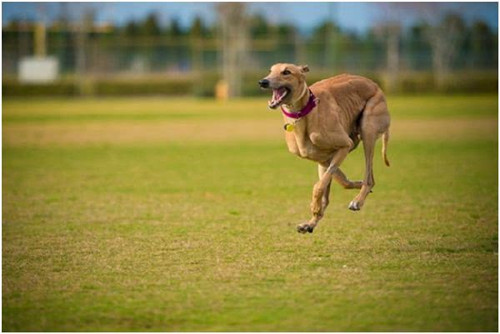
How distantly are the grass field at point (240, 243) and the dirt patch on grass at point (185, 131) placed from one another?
10.3 feet

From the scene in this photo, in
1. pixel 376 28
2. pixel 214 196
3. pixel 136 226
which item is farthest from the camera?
pixel 376 28

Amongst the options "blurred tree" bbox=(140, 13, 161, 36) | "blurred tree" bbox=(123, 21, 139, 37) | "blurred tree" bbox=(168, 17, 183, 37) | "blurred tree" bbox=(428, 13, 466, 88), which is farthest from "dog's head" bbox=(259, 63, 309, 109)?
"blurred tree" bbox=(123, 21, 139, 37)

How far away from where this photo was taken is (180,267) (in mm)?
9516

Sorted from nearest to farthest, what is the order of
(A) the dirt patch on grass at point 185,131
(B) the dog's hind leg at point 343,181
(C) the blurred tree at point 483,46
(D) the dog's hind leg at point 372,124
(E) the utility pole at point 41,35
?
(B) the dog's hind leg at point 343,181 < (D) the dog's hind leg at point 372,124 < (A) the dirt patch on grass at point 185,131 < (C) the blurred tree at point 483,46 < (E) the utility pole at point 41,35

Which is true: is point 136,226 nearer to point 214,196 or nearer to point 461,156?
point 214,196

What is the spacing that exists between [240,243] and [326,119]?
1.59 m

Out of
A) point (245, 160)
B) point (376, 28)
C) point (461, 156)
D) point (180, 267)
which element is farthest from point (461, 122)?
point (376, 28)

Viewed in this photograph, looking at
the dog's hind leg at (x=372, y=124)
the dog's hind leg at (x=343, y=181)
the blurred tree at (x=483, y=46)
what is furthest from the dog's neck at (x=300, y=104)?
the blurred tree at (x=483, y=46)

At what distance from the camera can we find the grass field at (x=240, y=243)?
775 centimetres

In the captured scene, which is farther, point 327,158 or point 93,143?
point 93,143

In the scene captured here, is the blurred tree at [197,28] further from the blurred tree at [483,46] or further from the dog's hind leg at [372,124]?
the dog's hind leg at [372,124]

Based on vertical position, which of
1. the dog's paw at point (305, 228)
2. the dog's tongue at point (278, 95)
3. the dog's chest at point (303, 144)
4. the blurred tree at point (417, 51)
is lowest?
the blurred tree at point (417, 51)

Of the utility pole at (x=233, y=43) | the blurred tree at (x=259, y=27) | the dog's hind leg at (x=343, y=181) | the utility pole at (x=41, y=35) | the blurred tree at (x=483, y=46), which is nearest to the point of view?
the dog's hind leg at (x=343, y=181)

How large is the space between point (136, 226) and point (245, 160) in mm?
8941
